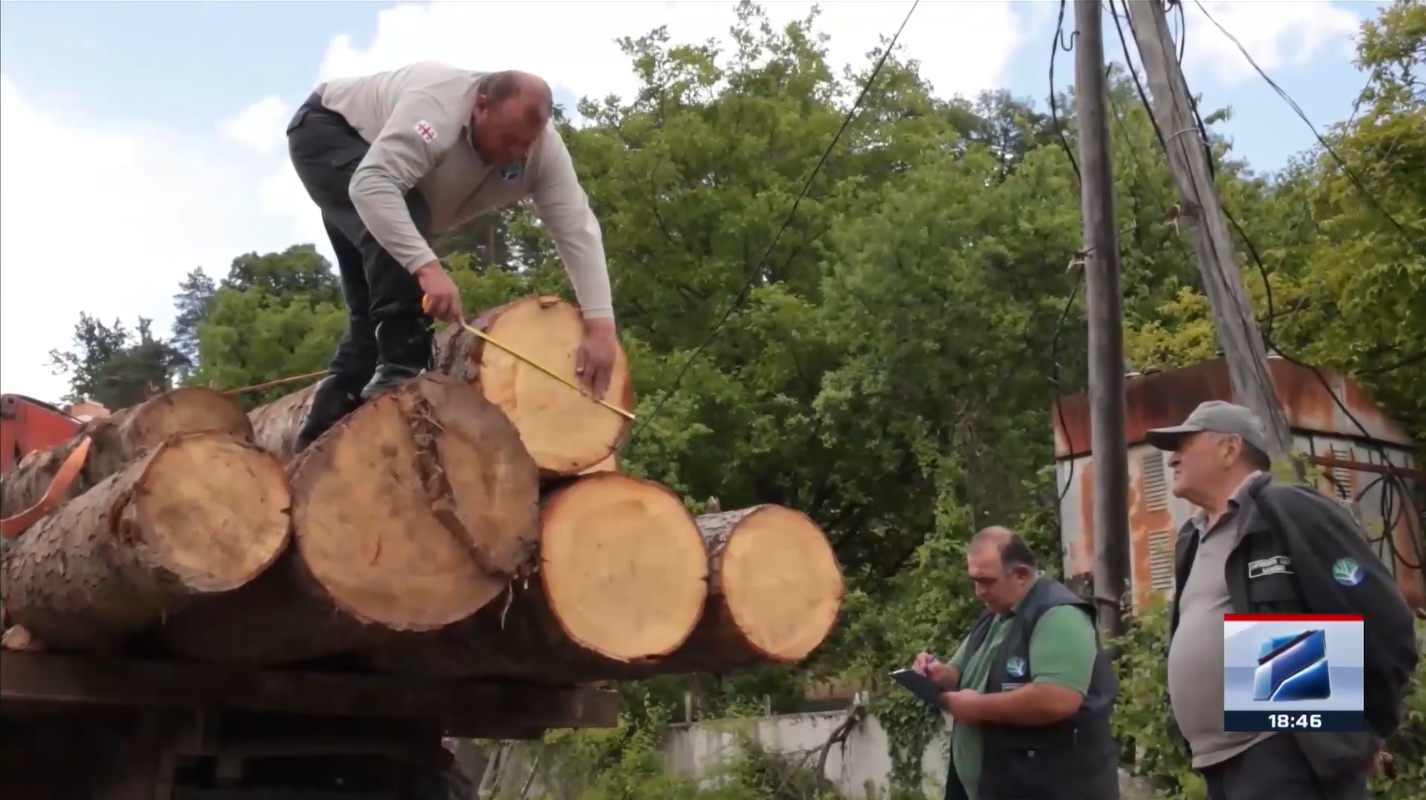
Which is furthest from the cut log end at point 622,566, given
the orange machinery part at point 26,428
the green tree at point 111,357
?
the green tree at point 111,357

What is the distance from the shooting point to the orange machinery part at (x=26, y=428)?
4398mm

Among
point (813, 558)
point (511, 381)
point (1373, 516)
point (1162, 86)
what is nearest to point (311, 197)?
point (511, 381)

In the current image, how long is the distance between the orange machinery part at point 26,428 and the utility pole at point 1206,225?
5.85 meters

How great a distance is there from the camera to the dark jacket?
326 centimetres

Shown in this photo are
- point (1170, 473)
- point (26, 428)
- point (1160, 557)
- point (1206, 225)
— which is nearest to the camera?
point (26, 428)

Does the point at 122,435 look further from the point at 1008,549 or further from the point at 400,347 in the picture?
the point at 1008,549

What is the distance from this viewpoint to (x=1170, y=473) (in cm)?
1259

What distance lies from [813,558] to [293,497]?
1.42 m

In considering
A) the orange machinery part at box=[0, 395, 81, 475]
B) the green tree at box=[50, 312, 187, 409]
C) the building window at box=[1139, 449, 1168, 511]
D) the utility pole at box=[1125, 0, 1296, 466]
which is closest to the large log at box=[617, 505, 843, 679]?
the orange machinery part at box=[0, 395, 81, 475]

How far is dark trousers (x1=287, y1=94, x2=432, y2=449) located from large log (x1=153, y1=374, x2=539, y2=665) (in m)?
0.41

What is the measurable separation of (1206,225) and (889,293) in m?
9.25

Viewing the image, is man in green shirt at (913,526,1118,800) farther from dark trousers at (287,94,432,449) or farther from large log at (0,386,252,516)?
large log at (0,386,252,516)

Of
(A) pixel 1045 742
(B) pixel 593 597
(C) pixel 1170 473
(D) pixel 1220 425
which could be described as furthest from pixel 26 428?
(C) pixel 1170 473

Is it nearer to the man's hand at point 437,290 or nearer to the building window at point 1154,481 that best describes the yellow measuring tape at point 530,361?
the man's hand at point 437,290
